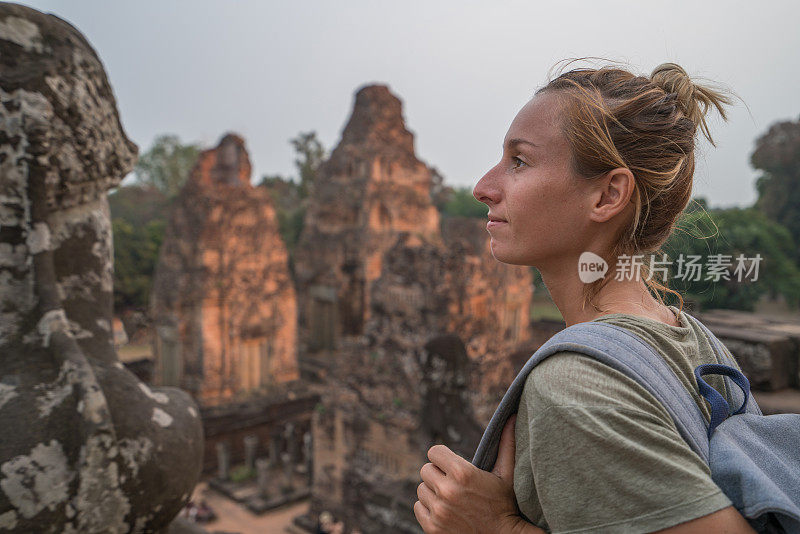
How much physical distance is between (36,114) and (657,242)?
1.81 meters

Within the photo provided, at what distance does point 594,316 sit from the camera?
1158 mm

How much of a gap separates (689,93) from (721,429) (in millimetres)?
656

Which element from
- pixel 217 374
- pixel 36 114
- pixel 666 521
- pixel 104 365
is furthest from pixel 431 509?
pixel 217 374

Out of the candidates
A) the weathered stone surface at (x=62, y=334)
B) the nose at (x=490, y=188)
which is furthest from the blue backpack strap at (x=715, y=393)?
the weathered stone surface at (x=62, y=334)

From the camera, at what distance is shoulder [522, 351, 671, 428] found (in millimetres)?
829

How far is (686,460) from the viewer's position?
0.81 metres

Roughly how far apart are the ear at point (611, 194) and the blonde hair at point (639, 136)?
2cm

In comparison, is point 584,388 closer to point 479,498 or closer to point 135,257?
point 479,498

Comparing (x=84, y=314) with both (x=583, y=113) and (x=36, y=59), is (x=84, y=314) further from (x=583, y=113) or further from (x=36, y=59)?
(x=583, y=113)

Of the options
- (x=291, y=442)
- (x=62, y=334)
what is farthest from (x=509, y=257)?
(x=291, y=442)

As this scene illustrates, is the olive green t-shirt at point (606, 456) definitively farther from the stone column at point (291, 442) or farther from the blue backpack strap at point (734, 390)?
the stone column at point (291, 442)

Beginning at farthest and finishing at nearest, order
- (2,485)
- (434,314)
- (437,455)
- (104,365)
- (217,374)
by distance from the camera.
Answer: (217,374) < (434,314) < (104,365) < (2,485) < (437,455)

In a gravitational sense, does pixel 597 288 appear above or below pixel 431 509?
→ above

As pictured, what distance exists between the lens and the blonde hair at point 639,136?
1.05 meters
